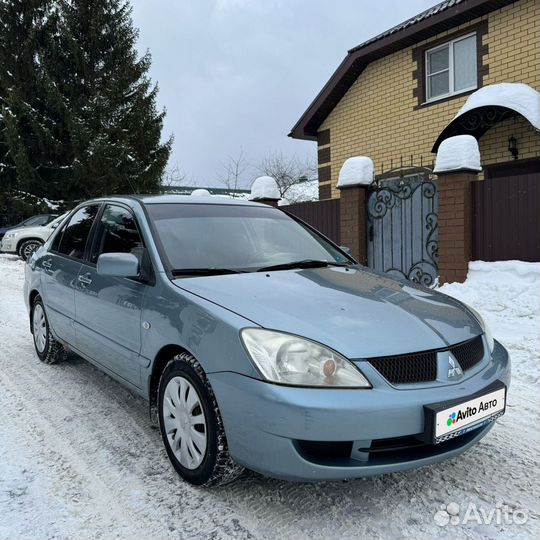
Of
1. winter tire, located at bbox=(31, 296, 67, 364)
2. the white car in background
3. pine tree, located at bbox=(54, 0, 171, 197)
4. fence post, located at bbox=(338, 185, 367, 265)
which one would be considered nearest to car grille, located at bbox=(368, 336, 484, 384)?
winter tire, located at bbox=(31, 296, 67, 364)

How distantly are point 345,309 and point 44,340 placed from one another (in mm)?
3424

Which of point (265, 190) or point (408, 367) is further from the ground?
point (265, 190)

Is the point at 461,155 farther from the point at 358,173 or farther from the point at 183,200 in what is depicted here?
the point at 183,200

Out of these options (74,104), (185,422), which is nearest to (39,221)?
(74,104)

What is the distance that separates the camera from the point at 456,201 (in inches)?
278

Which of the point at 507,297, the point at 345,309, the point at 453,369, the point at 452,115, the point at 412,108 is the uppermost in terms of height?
the point at 412,108

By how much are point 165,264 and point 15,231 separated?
15.0 m

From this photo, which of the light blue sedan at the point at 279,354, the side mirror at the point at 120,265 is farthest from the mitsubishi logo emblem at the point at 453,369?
the side mirror at the point at 120,265

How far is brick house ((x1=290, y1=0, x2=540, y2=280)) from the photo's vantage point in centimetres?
698

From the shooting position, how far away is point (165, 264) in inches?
114

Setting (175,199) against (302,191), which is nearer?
(175,199)

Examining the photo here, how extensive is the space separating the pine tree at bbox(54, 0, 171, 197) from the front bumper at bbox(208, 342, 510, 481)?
57.8 ft

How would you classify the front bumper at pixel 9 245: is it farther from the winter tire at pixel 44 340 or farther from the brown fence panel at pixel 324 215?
the winter tire at pixel 44 340

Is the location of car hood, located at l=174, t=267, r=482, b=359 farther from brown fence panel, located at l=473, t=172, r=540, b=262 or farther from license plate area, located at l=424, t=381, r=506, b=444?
brown fence panel, located at l=473, t=172, r=540, b=262
